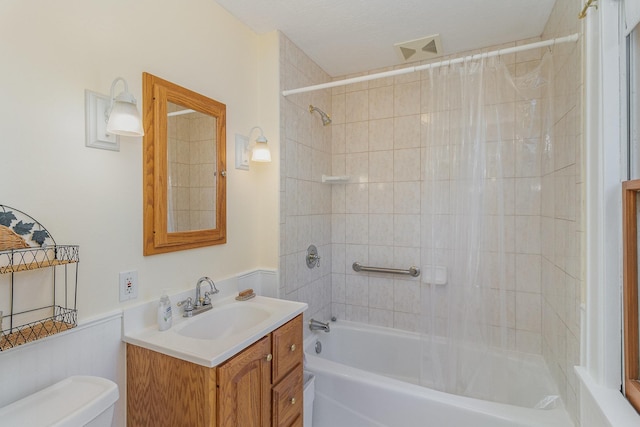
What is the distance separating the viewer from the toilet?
820 millimetres

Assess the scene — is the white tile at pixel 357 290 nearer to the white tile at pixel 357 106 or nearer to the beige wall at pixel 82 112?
the beige wall at pixel 82 112

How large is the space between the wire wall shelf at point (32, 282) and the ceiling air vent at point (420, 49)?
2.25m

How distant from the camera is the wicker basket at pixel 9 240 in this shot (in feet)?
2.77

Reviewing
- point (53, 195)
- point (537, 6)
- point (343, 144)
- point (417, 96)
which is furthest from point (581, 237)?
point (53, 195)

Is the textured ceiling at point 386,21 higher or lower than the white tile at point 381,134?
higher

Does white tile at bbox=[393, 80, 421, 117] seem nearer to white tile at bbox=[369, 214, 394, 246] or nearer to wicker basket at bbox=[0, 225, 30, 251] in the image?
white tile at bbox=[369, 214, 394, 246]

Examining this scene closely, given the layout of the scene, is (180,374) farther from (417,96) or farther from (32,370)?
(417,96)

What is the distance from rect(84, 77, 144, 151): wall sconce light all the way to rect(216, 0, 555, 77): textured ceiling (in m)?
0.96

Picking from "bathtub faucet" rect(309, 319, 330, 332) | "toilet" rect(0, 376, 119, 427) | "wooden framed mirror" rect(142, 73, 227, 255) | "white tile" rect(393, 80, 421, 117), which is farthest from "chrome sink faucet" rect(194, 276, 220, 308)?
"white tile" rect(393, 80, 421, 117)

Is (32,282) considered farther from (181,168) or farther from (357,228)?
(357,228)

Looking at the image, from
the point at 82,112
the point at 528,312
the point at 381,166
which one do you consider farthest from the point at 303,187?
the point at 528,312

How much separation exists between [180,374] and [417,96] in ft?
7.79

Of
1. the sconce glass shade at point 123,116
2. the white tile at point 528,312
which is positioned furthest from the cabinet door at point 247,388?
the white tile at point 528,312

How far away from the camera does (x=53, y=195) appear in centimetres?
103
